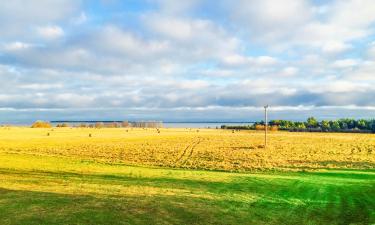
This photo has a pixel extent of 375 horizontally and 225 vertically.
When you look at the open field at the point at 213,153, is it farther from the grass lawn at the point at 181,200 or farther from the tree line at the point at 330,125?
the tree line at the point at 330,125

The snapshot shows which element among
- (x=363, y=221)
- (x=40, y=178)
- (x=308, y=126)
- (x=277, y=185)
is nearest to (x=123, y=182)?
(x=40, y=178)

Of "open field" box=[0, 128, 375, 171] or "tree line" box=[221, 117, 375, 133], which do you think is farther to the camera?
"tree line" box=[221, 117, 375, 133]

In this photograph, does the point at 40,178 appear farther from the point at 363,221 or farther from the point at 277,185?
the point at 363,221

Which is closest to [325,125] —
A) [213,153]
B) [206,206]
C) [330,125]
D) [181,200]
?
[330,125]

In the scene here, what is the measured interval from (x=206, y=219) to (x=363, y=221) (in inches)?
219

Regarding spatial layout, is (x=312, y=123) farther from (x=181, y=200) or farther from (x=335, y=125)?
(x=181, y=200)

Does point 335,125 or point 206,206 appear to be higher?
point 335,125

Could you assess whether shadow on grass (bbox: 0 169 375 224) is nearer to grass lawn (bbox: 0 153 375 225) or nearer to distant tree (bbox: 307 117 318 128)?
grass lawn (bbox: 0 153 375 225)

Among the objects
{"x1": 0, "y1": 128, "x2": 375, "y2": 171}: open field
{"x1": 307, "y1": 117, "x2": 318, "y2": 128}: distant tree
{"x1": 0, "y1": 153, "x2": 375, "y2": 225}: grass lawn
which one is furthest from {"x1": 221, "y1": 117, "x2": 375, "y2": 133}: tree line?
{"x1": 0, "y1": 153, "x2": 375, "y2": 225}: grass lawn

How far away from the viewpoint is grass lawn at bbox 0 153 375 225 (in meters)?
14.4

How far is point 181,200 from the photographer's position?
17547mm

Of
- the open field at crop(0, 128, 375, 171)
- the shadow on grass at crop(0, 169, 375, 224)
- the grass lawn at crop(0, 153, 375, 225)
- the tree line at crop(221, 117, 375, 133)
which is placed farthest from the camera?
the tree line at crop(221, 117, 375, 133)

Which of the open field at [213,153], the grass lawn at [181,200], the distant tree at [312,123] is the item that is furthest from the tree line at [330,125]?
the grass lawn at [181,200]

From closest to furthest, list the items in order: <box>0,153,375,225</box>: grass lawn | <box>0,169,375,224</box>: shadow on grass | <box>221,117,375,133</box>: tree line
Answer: <box>0,169,375,224</box>: shadow on grass < <box>0,153,375,225</box>: grass lawn < <box>221,117,375,133</box>: tree line
